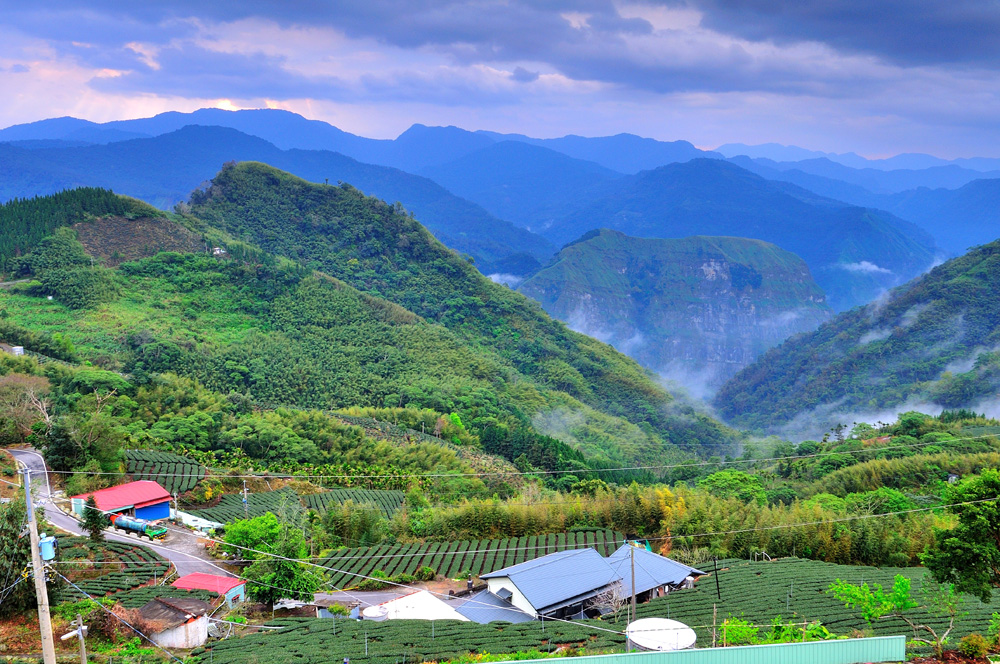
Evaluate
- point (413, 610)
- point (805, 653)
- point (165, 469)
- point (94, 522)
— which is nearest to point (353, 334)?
point (165, 469)

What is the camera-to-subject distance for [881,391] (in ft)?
328

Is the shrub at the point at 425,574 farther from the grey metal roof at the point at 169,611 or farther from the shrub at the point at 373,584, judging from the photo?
the grey metal roof at the point at 169,611

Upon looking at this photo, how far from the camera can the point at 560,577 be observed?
2795cm

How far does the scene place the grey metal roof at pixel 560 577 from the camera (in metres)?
26.9

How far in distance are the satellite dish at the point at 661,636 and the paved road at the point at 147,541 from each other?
17.2 meters

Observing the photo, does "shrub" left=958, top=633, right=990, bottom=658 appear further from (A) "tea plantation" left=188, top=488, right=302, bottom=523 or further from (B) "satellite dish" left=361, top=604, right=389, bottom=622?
(A) "tea plantation" left=188, top=488, right=302, bottom=523

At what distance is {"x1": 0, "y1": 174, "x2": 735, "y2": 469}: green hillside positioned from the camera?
60.3 metres

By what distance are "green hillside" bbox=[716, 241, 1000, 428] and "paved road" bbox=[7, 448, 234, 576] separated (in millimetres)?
82377

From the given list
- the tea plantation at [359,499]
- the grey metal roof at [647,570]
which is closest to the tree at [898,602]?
the grey metal roof at [647,570]

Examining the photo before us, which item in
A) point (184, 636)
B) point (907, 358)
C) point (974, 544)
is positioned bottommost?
point (184, 636)

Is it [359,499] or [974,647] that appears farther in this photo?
[359,499]

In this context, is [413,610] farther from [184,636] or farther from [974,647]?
[974,647]

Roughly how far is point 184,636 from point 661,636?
14534 millimetres

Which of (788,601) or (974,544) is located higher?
(974,544)
